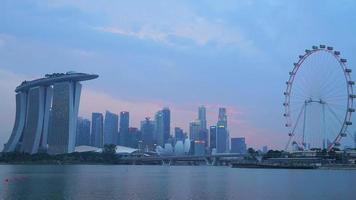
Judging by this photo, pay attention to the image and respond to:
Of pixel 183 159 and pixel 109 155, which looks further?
pixel 183 159

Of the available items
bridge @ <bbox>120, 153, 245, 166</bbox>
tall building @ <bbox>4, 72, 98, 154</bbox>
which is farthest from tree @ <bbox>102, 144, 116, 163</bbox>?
tall building @ <bbox>4, 72, 98, 154</bbox>

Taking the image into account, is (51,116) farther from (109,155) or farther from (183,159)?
(183,159)

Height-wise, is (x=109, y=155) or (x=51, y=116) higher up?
(x=51, y=116)

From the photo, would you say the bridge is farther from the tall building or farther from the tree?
the tall building

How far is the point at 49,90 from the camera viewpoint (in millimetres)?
187875

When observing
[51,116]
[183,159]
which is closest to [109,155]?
[183,159]

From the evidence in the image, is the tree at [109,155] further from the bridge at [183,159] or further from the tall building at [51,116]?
the tall building at [51,116]

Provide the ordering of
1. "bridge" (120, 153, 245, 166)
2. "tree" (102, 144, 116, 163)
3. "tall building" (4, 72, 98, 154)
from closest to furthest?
"tree" (102, 144, 116, 163)
"bridge" (120, 153, 245, 166)
"tall building" (4, 72, 98, 154)

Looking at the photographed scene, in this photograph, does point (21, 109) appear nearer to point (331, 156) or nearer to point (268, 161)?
point (268, 161)

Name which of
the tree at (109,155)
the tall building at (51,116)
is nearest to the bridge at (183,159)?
the tree at (109,155)

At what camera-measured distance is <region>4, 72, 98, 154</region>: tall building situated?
587ft

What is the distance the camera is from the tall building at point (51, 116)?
179 m

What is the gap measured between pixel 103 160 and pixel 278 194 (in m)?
127

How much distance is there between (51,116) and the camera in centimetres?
18250
